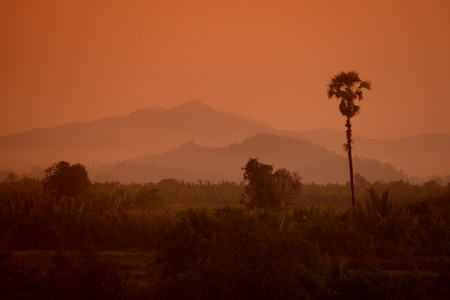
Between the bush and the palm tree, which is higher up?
the palm tree

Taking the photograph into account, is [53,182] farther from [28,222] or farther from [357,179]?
[357,179]

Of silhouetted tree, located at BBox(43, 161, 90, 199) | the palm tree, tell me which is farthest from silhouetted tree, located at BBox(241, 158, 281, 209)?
silhouetted tree, located at BBox(43, 161, 90, 199)

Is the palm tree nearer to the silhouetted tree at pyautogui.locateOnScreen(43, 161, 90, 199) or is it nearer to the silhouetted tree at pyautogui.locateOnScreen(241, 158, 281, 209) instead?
the silhouetted tree at pyautogui.locateOnScreen(241, 158, 281, 209)

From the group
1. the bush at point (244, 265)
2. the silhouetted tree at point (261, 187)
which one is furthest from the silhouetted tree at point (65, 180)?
Result: the bush at point (244, 265)

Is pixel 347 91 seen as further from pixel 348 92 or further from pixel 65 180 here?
pixel 65 180

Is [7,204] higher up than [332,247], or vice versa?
[7,204]

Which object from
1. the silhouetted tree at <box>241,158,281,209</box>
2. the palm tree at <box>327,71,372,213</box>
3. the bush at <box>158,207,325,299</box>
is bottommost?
the bush at <box>158,207,325,299</box>

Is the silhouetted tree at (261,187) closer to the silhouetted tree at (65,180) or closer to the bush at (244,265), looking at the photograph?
the bush at (244,265)

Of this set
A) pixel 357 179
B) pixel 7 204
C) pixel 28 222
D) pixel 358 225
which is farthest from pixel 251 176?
pixel 357 179

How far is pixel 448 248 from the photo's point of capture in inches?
746

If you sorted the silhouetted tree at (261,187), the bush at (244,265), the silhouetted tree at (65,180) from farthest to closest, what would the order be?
the silhouetted tree at (65,180), the silhouetted tree at (261,187), the bush at (244,265)

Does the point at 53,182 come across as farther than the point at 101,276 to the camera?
Yes

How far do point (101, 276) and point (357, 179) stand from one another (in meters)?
61.5

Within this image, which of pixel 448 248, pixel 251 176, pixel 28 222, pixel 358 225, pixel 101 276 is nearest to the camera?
pixel 101 276
